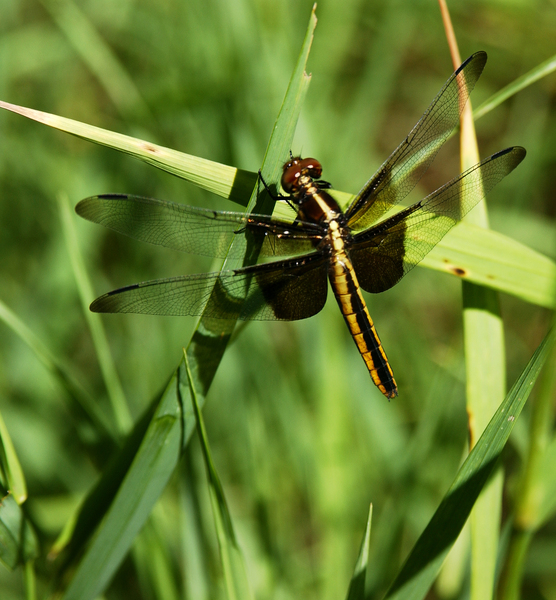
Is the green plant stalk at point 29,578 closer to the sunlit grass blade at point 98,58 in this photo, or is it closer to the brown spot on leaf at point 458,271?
the brown spot on leaf at point 458,271

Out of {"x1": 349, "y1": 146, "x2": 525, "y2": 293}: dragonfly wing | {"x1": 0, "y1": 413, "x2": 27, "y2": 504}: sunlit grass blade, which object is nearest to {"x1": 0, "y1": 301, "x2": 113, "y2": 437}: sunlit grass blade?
{"x1": 0, "y1": 413, "x2": 27, "y2": 504}: sunlit grass blade

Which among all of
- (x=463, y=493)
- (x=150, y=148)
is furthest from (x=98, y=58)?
(x=463, y=493)

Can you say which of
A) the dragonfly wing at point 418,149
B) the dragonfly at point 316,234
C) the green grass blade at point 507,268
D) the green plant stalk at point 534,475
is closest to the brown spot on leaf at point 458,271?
the green grass blade at point 507,268

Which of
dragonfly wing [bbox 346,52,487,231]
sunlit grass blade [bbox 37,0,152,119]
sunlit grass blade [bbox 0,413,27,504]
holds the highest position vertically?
sunlit grass blade [bbox 37,0,152,119]

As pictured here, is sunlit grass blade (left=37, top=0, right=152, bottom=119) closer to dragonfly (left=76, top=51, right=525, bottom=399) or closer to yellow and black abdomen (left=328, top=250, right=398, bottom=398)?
dragonfly (left=76, top=51, right=525, bottom=399)

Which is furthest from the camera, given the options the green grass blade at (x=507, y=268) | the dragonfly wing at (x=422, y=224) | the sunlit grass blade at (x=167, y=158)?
the dragonfly wing at (x=422, y=224)

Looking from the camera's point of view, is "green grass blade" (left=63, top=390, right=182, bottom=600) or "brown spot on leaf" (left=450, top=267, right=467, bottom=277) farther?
"brown spot on leaf" (left=450, top=267, right=467, bottom=277)

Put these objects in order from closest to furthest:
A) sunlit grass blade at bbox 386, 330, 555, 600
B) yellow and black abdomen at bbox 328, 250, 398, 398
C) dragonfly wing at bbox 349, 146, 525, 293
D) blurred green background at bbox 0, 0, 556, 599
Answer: sunlit grass blade at bbox 386, 330, 555, 600, dragonfly wing at bbox 349, 146, 525, 293, yellow and black abdomen at bbox 328, 250, 398, 398, blurred green background at bbox 0, 0, 556, 599
